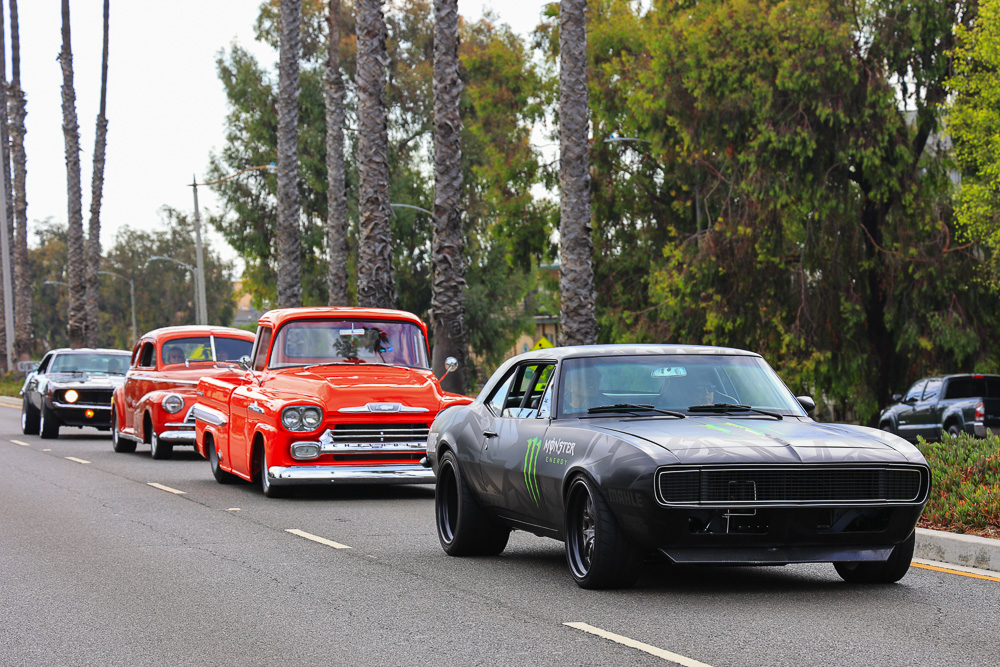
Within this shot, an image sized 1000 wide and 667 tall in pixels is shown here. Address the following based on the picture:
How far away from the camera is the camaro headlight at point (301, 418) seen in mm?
14945

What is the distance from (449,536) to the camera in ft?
36.3

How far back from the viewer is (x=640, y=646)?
714 centimetres

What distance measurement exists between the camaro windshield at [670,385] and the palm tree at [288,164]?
24159mm

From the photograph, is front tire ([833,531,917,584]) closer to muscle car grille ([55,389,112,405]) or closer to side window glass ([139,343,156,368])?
side window glass ([139,343,156,368])

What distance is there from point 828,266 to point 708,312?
309 cm

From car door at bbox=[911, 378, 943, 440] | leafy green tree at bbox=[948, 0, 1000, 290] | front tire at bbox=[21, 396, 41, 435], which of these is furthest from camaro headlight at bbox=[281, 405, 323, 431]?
leafy green tree at bbox=[948, 0, 1000, 290]

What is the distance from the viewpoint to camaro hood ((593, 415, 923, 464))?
27.0ft

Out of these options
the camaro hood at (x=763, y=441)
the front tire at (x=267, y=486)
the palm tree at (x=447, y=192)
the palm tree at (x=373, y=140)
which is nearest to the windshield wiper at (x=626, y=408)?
the camaro hood at (x=763, y=441)

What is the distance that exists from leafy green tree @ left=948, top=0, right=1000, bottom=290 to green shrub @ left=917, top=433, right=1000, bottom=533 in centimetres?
1591

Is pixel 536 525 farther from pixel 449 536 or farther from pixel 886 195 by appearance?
pixel 886 195

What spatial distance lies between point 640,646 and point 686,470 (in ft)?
4.36

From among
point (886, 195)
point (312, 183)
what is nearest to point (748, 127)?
point (886, 195)

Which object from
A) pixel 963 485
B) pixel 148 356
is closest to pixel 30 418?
pixel 148 356

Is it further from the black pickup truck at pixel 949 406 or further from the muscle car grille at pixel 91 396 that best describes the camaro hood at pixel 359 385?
the black pickup truck at pixel 949 406
